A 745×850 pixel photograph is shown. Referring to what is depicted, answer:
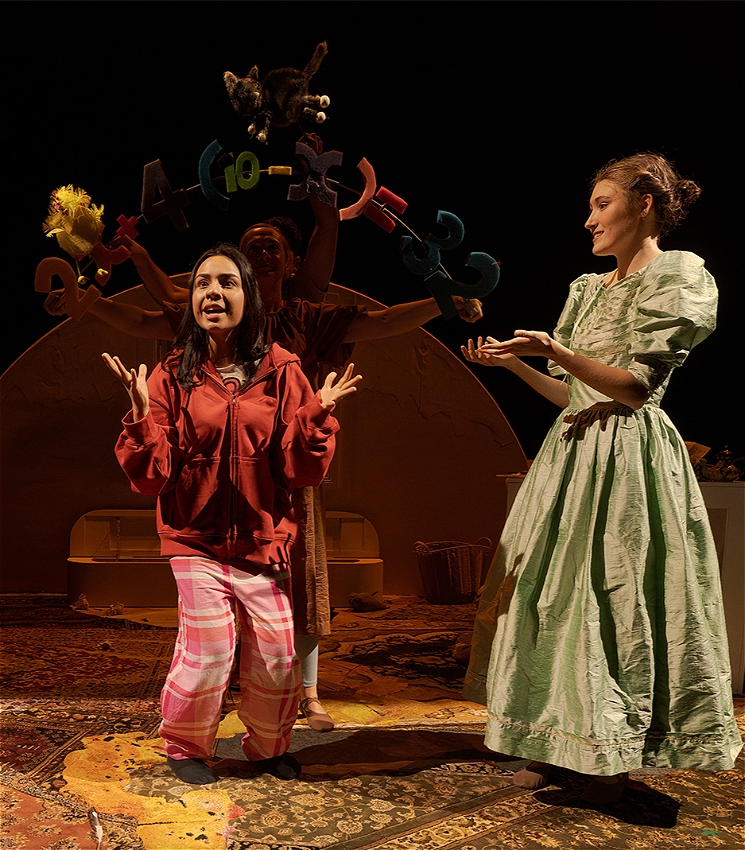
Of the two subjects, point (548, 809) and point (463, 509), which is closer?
point (548, 809)

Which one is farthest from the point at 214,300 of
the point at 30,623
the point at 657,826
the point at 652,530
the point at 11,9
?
the point at 30,623

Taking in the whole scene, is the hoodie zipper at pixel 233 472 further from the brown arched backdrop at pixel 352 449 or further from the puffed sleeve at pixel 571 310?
the brown arched backdrop at pixel 352 449

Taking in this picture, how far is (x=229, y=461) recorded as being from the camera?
229cm

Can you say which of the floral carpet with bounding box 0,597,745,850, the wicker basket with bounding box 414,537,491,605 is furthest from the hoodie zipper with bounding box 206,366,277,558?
the wicker basket with bounding box 414,537,491,605

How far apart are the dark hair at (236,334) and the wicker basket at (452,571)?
293cm

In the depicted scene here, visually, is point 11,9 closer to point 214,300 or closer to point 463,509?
point 214,300

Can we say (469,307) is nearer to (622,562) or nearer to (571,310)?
(571,310)

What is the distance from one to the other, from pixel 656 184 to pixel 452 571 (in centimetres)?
323

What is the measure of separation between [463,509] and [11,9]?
3.71 metres

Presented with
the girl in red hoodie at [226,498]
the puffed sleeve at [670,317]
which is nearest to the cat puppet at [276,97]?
the girl in red hoodie at [226,498]

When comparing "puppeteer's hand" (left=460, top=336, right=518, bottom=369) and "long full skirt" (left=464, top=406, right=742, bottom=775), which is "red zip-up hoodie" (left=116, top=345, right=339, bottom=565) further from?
"long full skirt" (left=464, top=406, right=742, bottom=775)

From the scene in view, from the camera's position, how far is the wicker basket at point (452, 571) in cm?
506

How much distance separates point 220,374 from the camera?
2.38 m

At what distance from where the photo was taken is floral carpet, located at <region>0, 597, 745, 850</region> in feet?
6.51
